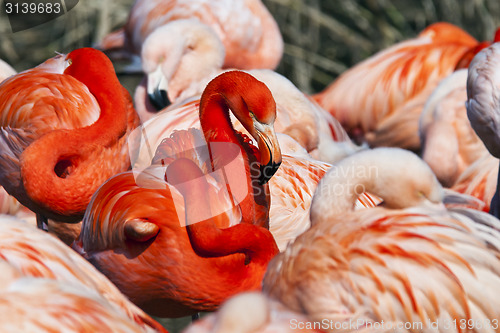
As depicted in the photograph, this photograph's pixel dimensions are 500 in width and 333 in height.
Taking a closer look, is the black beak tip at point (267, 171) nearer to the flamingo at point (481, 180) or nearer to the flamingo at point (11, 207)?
the flamingo at point (481, 180)

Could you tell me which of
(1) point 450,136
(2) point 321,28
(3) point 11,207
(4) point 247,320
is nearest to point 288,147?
(1) point 450,136

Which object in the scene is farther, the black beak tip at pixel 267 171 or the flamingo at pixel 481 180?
the flamingo at pixel 481 180

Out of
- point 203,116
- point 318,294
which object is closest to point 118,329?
point 318,294

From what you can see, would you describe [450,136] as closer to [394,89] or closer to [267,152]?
[394,89]

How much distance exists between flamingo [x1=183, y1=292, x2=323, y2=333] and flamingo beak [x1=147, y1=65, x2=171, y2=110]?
2.55m

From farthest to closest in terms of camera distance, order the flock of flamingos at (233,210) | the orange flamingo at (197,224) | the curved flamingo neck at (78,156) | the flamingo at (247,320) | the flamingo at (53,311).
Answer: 1. the curved flamingo neck at (78,156)
2. the orange flamingo at (197,224)
3. the flock of flamingos at (233,210)
4. the flamingo at (53,311)
5. the flamingo at (247,320)

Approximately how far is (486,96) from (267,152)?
86cm

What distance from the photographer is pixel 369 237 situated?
5.81ft

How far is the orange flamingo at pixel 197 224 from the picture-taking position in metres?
2.16

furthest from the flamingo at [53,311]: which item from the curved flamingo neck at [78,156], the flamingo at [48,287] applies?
the curved flamingo neck at [78,156]

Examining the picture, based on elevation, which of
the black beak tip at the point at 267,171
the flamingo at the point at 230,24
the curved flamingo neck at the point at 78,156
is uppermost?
the black beak tip at the point at 267,171

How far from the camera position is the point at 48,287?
60.1 inches

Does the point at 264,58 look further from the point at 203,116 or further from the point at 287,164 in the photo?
the point at 203,116

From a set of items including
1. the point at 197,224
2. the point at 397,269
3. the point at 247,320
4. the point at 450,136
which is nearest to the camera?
the point at 247,320
